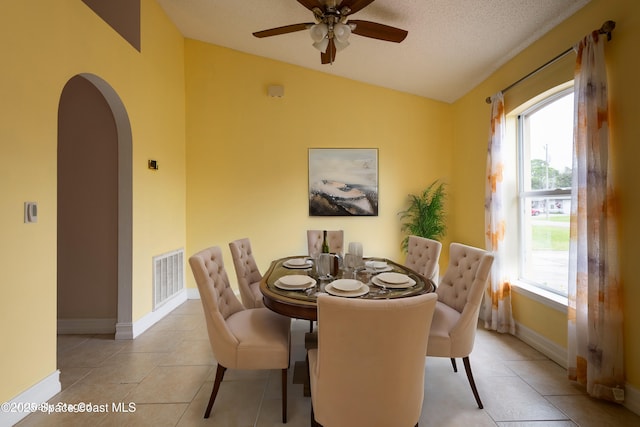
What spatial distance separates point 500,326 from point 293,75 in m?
4.18

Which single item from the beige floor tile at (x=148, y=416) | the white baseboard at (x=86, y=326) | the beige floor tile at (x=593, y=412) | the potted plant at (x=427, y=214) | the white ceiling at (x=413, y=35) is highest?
the white ceiling at (x=413, y=35)

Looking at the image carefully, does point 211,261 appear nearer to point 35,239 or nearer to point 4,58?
point 35,239

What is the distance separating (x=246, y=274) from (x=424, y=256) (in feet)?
5.76

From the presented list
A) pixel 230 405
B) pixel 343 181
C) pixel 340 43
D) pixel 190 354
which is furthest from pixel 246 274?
pixel 340 43

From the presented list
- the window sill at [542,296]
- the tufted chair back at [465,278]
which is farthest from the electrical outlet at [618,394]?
Answer: the tufted chair back at [465,278]

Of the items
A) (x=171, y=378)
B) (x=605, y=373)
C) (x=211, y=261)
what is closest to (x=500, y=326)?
(x=605, y=373)

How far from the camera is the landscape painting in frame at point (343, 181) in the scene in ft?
14.0

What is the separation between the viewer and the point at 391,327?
112 cm

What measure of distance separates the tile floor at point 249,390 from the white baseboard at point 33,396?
0.05m

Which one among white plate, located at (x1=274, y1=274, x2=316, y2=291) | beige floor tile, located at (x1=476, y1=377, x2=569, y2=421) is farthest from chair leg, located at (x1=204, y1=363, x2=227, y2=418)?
beige floor tile, located at (x1=476, y1=377, x2=569, y2=421)

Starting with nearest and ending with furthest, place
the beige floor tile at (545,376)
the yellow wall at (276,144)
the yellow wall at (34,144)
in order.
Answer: the yellow wall at (34,144) → the beige floor tile at (545,376) → the yellow wall at (276,144)

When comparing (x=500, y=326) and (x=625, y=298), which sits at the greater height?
(x=625, y=298)

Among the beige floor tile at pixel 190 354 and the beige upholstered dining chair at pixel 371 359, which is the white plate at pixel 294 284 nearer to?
the beige upholstered dining chair at pixel 371 359

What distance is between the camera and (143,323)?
306 centimetres
